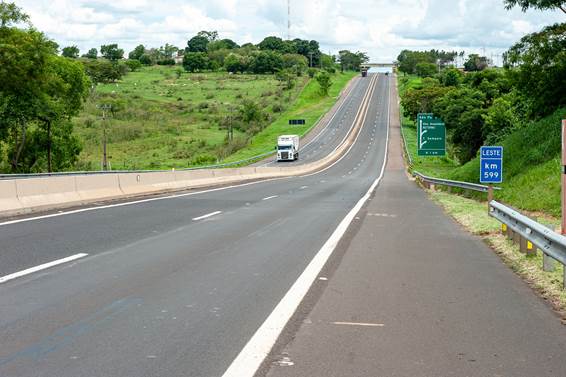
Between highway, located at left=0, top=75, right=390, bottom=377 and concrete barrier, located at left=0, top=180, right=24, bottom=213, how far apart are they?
1.19m

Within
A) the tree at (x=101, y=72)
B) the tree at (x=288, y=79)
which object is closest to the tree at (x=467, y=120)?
the tree at (x=288, y=79)

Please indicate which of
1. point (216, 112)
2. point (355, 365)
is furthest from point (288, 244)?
point (216, 112)

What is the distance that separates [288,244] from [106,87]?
17157 centimetres

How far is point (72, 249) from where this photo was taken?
11539 millimetres

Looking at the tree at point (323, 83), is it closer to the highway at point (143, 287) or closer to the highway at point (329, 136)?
the highway at point (329, 136)

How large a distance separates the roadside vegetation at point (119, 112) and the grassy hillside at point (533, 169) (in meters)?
39.6

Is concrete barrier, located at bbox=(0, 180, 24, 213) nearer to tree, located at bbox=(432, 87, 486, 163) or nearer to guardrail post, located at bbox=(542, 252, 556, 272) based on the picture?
guardrail post, located at bbox=(542, 252, 556, 272)

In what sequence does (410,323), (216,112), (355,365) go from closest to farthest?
1. (355,365)
2. (410,323)
3. (216,112)

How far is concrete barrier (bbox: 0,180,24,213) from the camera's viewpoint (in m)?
16.8

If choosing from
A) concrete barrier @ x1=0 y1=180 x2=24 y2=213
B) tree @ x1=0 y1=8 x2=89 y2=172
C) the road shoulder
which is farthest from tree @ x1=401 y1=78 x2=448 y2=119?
the road shoulder

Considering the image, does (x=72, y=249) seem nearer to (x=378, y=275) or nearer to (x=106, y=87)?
(x=378, y=275)

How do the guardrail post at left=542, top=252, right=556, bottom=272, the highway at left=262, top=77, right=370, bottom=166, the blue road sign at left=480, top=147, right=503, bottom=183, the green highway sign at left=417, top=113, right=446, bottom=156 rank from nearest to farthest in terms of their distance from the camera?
the guardrail post at left=542, top=252, right=556, bottom=272 < the blue road sign at left=480, top=147, right=503, bottom=183 < the green highway sign at left=417, top=113, right=446, bottom=156 < the highway at left=262, top=77, right=370, bottom=166

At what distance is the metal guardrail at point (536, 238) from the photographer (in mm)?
8789

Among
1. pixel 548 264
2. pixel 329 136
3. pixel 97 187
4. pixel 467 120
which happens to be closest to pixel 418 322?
Answer: pixel 548 264
